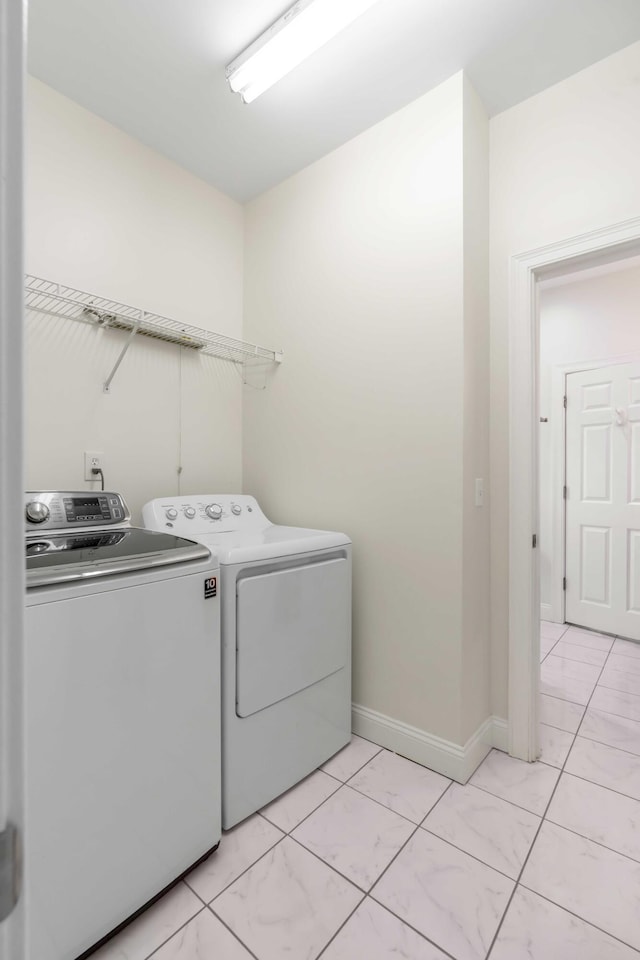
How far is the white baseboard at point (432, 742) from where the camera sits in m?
1.67

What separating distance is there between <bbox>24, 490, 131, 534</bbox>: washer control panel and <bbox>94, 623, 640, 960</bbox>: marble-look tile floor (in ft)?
3.77

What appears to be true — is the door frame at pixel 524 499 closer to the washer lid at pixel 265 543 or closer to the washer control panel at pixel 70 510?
the washer lid at pixel 265 543

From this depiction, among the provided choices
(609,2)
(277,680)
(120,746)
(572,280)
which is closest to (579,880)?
(277,680)

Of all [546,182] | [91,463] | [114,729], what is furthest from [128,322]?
[546,182]

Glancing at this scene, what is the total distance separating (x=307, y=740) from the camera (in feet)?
5.49

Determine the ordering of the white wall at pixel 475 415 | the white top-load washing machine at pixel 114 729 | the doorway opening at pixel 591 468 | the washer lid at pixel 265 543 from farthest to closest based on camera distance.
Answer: the doorway opening at pixel 591 468 < the white wall at pixel 475 415 < the washer lid at pixel 265 543 < the white top-load washing machine at pixel 114 729

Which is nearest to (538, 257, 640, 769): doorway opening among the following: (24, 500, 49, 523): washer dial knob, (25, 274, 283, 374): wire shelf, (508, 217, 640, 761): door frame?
(508, 217, 640, 761): door frame

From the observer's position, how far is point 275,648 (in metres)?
1.53

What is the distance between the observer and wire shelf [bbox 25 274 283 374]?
170cm

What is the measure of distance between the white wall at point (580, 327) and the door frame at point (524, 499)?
165cm

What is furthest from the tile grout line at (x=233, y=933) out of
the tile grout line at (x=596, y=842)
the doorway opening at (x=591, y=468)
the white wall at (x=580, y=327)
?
the white wall at (x=580, y=327)

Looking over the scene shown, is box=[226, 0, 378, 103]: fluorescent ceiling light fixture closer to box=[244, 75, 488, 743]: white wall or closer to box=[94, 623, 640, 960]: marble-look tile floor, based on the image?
box=[244, 75, 488, 743]: white wall

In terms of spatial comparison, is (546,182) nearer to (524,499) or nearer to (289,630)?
(524,499)

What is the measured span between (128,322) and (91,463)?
0.64 metres
